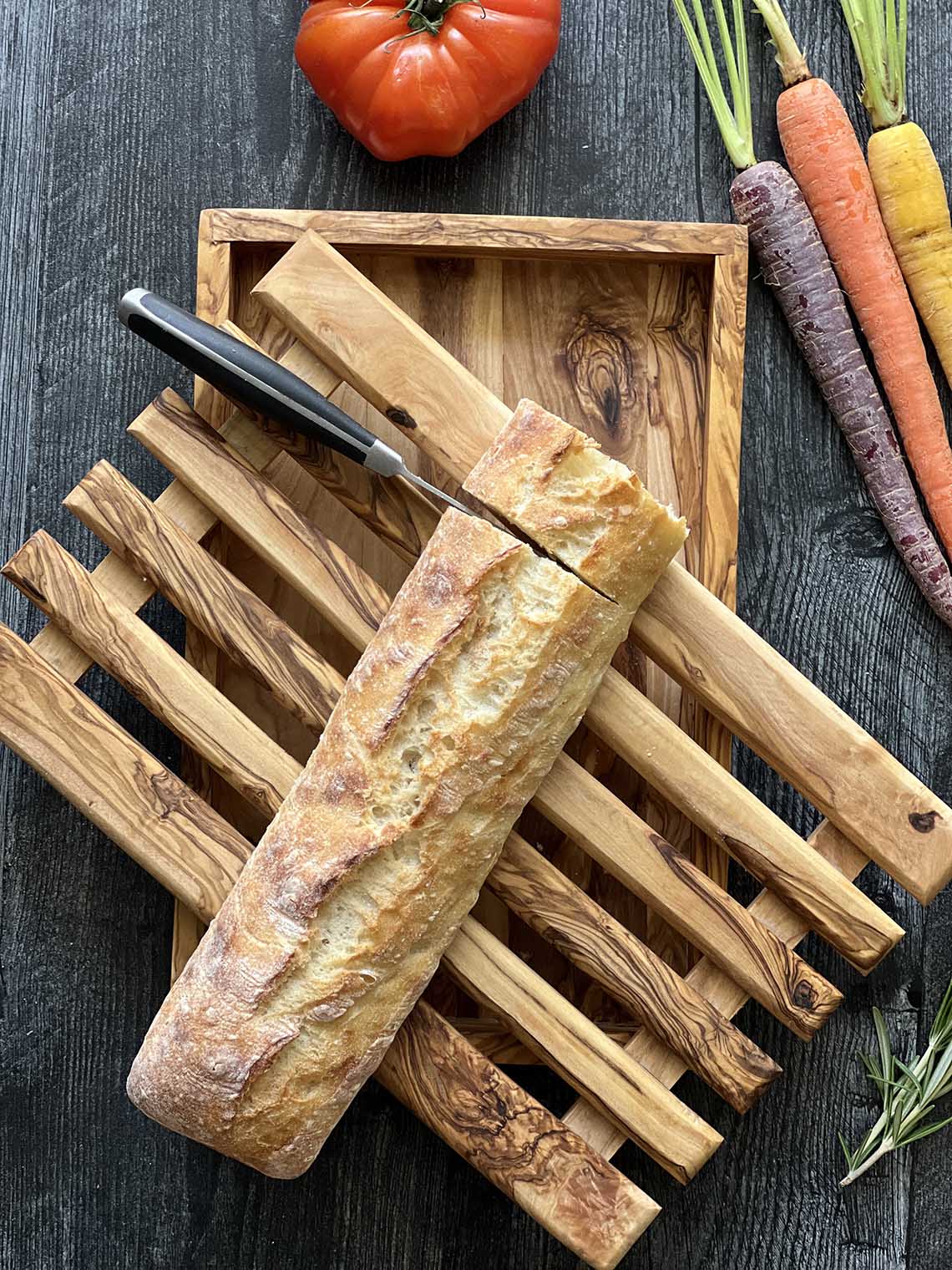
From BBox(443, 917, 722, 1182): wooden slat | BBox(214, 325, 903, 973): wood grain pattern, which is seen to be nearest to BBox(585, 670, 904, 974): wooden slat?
BBox(214, 325, 903, 973): wood grain pattern

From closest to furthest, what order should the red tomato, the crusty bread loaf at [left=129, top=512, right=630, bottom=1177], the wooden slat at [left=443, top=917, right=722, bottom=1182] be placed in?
1. the crusty bread loaf at [left=129, top=512, right=630, bottom=1177]
2. the wooden slat at [left=443, top=917, right=722, bottom=1182]
3. the red tomato

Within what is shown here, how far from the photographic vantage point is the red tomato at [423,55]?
145 centimetres

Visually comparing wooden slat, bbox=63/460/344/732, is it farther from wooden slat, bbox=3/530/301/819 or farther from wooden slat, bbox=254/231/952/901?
wooden slat, bbox=254/231/952/901

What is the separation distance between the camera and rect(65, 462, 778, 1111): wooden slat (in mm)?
1359

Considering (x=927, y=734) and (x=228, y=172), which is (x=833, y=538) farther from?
(x=228, y=172)

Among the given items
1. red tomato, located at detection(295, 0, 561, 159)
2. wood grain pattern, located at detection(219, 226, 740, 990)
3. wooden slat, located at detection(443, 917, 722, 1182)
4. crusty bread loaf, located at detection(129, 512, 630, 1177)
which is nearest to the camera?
crusty bread loaf, located at detection(129, 512, 630, 1177)

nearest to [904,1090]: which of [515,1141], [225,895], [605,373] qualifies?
[515,1141]

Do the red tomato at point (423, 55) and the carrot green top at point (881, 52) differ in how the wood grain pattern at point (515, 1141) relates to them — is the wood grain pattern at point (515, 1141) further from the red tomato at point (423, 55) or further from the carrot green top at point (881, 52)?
Result: the carrot green top at point (881, 52)

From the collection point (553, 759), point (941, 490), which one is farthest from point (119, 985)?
point (941, 490)

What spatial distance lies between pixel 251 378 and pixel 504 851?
2.26ft

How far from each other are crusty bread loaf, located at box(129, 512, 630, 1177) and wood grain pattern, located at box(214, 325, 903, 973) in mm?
140

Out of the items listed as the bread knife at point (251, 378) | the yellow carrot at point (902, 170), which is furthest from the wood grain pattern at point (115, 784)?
the yellow carrot at point (902, 170)

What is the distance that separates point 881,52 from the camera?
1.56 metres

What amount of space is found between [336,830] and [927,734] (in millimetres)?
908
